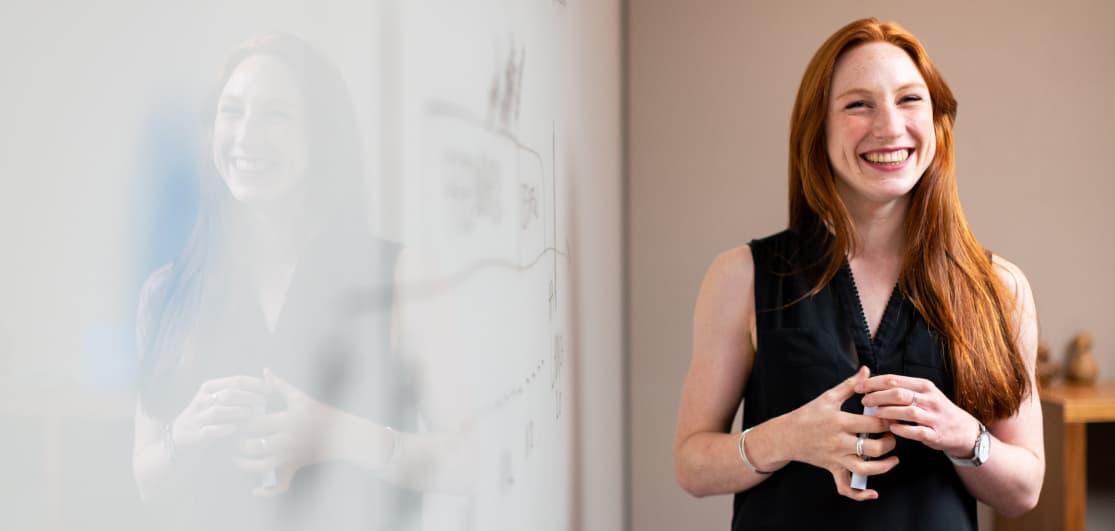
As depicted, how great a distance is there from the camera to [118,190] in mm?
243

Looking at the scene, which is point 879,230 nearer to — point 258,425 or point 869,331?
point 869,331

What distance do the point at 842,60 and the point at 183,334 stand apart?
4.86ft

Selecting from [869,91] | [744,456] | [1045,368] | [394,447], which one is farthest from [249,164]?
[1045,368]

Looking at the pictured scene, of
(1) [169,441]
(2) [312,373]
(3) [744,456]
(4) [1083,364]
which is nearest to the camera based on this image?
(1) [169,441]

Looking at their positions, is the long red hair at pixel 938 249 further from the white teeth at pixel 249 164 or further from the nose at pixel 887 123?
the white teeth at pixel 249 164

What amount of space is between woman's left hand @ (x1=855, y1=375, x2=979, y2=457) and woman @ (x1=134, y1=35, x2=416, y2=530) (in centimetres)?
103

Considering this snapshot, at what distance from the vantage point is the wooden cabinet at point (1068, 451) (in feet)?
8.68

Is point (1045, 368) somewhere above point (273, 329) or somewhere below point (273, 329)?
below

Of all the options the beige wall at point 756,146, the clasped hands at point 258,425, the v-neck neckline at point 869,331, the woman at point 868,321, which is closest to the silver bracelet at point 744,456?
the woman at point 868,321

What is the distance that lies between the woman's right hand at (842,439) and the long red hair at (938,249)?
24cm

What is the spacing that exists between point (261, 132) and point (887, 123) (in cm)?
134

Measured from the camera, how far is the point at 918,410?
1.31 m

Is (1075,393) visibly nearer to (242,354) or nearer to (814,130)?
(814,130)

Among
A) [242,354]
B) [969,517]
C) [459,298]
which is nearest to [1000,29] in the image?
[969,517]
